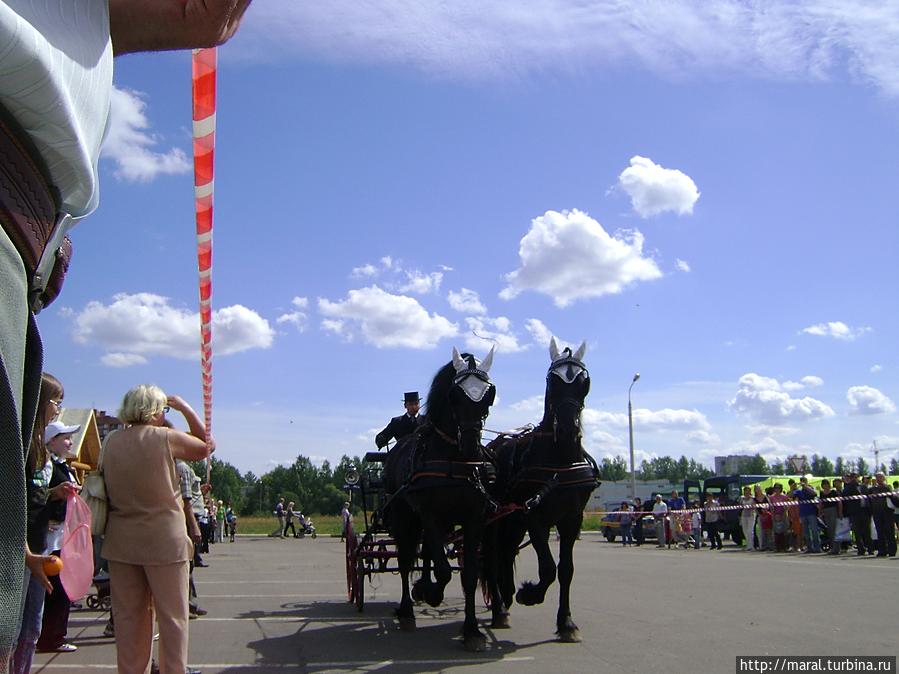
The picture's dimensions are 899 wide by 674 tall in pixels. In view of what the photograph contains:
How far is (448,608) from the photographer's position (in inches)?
367

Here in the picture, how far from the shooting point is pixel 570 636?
267 inches

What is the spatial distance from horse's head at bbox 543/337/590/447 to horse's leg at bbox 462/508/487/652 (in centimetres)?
104

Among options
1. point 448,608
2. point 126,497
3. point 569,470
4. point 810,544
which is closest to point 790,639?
point 569,470

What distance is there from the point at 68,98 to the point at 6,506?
0.54 metres

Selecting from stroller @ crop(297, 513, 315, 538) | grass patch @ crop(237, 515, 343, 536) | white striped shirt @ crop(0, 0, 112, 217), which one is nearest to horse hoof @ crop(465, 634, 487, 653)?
white striped shirt @ crop(0, 0, 112, 217)

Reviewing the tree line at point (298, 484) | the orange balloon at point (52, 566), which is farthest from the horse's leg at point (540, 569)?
the tree line at point (298, 484)

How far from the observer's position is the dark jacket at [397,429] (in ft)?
31.2

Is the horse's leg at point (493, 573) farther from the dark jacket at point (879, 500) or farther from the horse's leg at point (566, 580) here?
the dark jacket at point (879, 500)

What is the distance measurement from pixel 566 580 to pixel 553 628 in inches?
32.1

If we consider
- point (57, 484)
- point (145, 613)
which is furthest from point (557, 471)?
point (57, 484)

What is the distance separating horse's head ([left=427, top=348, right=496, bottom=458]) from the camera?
7.03 meters

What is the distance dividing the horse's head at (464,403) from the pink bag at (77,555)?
11.7ft

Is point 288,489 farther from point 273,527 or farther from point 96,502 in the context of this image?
point 96,502

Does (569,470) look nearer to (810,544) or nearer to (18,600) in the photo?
(18,600)
